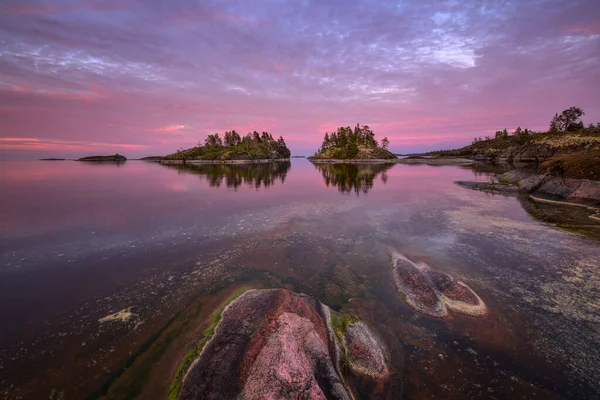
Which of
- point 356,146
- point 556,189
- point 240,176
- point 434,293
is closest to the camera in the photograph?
point 434,293

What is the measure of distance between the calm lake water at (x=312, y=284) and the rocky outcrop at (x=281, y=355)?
1.23 meters

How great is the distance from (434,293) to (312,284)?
6.01m

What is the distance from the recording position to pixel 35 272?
12805 mm

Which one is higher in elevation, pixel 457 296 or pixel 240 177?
pixel 240 177

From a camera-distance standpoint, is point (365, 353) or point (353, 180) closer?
point (365, 353)

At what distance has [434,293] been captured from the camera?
11.0 metres

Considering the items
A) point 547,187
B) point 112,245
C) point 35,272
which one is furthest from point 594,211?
point 35,272

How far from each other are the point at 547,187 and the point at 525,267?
29.7m

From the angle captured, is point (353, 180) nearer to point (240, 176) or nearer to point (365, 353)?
point (240, 176)

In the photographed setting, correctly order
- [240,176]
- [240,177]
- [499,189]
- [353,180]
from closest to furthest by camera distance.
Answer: [499,189], [353,180], [240,177], [240,176]

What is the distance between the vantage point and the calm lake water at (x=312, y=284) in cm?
727

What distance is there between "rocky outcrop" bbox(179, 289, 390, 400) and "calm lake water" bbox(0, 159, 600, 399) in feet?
4.02

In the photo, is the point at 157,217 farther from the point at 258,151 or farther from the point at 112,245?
the point at 258,151

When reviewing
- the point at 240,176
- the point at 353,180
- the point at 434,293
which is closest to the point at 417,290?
the point at 434,293
